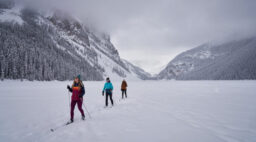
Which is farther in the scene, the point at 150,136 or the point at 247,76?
the point at 247,76

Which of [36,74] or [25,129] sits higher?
[36,74]

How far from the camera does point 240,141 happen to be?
430cm

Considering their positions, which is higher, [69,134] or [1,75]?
[1,75]

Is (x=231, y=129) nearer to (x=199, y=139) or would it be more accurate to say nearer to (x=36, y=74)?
(x=199, y=139)

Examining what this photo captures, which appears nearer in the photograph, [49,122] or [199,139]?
[199,139]

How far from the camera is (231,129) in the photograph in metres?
5.43

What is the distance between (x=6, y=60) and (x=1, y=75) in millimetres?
7801

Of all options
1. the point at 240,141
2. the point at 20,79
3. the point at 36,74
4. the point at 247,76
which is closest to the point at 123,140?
the point at 240,141

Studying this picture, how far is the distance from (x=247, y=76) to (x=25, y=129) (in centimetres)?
14477

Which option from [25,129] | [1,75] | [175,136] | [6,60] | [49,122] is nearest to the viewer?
[175,136]

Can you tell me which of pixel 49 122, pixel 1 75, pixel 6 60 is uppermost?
pixel 6 60

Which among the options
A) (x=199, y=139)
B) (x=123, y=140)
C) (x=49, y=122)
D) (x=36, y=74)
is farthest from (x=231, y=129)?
(x=36, y=74)

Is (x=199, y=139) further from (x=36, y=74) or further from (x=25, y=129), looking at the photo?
(x=36, y=74)

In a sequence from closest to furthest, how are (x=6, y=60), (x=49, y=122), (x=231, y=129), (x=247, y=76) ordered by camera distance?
(x=231, y=129) → (x=49, y=122) → (x=6, y=60) → (x=247, y=76)
